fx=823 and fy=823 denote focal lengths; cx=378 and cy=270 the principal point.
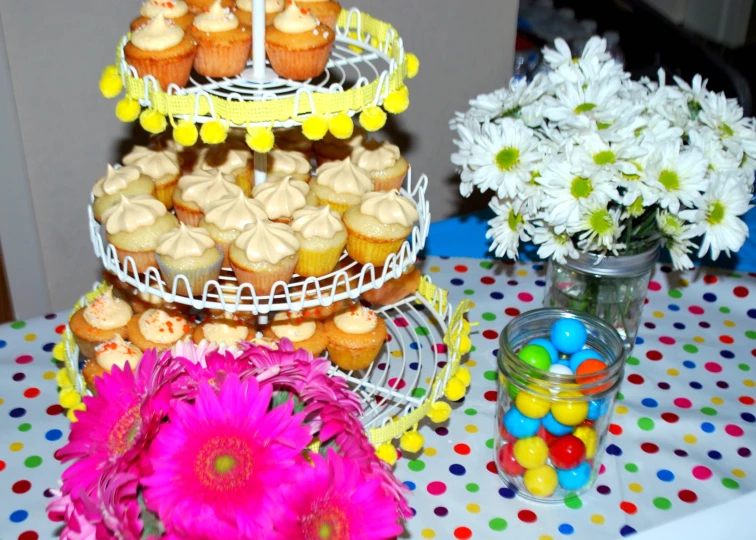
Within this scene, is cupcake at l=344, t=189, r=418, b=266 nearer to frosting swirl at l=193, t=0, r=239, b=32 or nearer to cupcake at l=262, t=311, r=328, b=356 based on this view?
cupcake at l=262, t=311, r=328, b=356

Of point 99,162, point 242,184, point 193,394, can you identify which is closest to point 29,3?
point 99,162

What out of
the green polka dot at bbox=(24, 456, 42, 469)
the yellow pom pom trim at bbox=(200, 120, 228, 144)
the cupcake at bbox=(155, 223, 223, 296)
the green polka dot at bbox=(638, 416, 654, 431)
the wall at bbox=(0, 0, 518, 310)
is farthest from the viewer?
the wall at bbox=(0, 0, 518, 310)

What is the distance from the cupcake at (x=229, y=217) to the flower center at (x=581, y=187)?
424 millimetres

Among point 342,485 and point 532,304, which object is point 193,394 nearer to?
point 342,485

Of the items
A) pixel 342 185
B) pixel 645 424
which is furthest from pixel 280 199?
pixel 645 424

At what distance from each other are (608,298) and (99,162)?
1236 millimetres

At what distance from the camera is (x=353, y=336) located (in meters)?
1.24

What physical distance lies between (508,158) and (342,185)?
0.25 m

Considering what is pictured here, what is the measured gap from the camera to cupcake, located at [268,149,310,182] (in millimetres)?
1283

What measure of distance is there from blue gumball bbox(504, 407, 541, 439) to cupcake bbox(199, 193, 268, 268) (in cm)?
43

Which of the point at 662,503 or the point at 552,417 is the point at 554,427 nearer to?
the point at 552,417

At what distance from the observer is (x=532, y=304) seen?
5.05ft

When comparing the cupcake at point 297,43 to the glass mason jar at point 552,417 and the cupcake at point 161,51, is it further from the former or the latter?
the glass mason jar at point 552,417

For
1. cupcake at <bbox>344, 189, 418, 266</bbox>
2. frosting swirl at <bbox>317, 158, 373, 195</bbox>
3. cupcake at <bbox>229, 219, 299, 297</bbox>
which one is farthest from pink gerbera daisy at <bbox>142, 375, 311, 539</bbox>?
frosting swirl at <bbox>317, 158, 373, 195</bbox>
